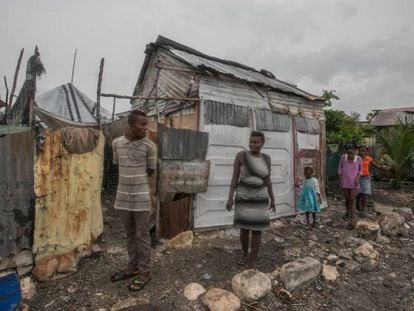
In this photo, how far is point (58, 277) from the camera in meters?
3.73

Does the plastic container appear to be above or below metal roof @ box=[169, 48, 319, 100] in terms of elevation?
below

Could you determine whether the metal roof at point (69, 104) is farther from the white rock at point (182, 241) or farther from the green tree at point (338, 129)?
the green tree at point (338, 129)

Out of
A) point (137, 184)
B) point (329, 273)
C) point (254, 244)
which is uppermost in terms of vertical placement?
point (137, 184)

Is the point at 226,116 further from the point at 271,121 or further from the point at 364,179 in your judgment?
the point at 364,179

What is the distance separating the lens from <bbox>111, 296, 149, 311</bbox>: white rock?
10.2ft

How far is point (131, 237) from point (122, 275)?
44 centimetres

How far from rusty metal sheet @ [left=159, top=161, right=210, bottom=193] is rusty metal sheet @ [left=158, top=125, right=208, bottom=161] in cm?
11

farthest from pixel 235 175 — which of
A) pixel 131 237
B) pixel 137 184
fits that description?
pixel 131 237

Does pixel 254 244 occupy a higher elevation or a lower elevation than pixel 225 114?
lower

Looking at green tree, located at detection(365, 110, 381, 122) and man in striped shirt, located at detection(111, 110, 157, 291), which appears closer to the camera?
man in striped shirt, located at detection(111, 110, 157, 291)

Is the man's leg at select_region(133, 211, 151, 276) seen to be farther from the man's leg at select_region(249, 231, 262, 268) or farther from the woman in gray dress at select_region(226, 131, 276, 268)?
the man's leg at select_region(249, 231, 262, 268)

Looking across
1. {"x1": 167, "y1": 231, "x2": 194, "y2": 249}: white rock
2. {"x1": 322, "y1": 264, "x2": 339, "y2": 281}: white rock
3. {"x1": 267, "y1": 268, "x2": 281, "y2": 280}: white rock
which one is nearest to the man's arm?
{"x1": 167, "y1": 231, "x2": 194, "y2": 249}: white rock

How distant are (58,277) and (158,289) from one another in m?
1.21

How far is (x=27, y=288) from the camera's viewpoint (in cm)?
336
